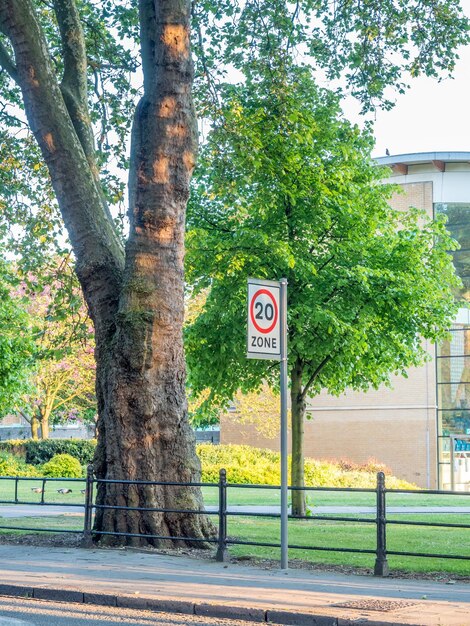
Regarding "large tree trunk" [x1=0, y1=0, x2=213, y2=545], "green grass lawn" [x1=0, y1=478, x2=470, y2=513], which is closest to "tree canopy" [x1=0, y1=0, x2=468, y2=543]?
"large tree trunk" [x1=0, y1=0, x2=213, y2=545]

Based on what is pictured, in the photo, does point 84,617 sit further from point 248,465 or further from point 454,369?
point 454,369

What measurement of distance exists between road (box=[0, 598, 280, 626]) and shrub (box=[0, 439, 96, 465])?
37215 millimetres

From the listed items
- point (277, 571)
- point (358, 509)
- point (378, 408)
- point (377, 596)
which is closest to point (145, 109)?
point (277, 571)

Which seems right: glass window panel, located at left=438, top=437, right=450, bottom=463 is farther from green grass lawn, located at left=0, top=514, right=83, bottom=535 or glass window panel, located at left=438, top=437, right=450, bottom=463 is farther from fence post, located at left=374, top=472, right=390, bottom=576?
fence post, located at left=374, top=472, right=390, bottom=576

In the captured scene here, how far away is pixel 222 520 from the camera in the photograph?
12023mm

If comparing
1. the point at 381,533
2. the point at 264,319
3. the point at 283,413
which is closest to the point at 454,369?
the point at 381,533

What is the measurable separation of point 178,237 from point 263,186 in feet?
20.6

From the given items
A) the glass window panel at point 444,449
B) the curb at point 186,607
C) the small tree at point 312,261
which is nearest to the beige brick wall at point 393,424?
the glass window panel at point 444,449

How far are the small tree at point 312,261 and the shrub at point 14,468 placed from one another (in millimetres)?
18293

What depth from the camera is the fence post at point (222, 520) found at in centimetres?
1196

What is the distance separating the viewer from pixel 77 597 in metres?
9.58

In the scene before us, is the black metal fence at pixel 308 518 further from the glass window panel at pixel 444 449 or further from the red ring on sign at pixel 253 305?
the glass window panel at pixel 444 449

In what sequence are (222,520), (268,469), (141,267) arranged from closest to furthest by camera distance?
(222,520) < (141,267) < (268,469)

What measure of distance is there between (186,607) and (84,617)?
0.93 metres
